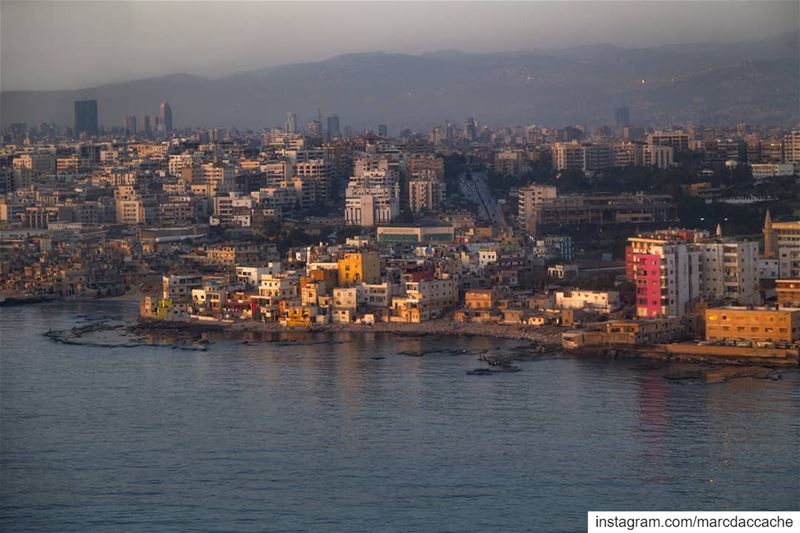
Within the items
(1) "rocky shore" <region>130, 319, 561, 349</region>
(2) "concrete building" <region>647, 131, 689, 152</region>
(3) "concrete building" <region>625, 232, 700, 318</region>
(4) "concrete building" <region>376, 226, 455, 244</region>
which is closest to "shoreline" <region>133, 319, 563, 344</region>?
(1) "rocky shore" <region>130, 319, 561, 349</region>

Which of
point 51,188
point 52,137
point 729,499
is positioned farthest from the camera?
point 52,137

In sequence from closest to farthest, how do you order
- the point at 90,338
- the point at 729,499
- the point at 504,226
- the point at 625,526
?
the point at 625,526
the point at 729,499
the point at 90,338
the point at 504,226

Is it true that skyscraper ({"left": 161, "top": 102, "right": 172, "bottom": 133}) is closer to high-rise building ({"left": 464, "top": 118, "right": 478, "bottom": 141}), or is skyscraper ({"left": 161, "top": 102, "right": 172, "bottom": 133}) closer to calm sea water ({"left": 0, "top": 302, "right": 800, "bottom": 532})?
high-rise building ({"left": 464, "top": 118, "right": 478, "bottom": 141})

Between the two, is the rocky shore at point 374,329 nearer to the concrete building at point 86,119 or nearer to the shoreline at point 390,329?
the shoreline at point 390,329

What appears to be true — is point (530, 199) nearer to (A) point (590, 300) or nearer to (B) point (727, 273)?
(A) point (590, 300)

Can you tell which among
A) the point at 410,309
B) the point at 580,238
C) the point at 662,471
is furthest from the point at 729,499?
the point at 580,238

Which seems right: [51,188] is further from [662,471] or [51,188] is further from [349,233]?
[662,471]
